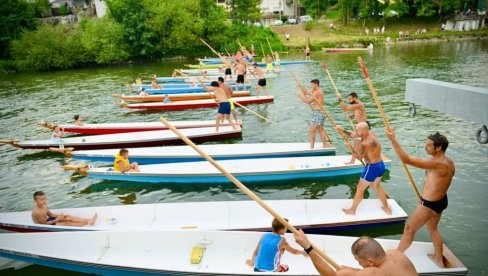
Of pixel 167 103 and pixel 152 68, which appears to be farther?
pixel 152 68

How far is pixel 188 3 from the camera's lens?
151 ft

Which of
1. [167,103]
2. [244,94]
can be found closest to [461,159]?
[244,94]

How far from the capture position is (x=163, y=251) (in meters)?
6.67

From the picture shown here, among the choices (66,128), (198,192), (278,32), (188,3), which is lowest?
(198,192)

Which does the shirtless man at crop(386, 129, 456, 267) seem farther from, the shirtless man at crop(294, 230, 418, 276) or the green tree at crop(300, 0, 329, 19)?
the green tree at crop(300, 0, 329, 19)

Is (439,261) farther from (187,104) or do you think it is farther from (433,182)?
(187,104)

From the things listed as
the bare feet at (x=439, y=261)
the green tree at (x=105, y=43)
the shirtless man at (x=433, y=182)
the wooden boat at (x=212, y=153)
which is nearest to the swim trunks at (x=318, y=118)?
the wooden boat at (x=212, y=153)

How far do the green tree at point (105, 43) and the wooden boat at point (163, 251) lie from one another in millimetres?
40761

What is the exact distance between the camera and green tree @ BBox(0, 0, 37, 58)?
156ft

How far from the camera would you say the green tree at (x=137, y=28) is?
1752 inches

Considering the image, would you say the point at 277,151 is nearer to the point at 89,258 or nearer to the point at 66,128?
the point at 89,258

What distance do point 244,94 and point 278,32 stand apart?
3645 centimetres

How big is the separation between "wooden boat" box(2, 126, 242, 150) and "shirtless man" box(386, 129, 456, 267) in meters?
8.91

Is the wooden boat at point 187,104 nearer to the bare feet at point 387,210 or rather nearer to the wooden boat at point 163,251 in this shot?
the bare feet at point 387,210
